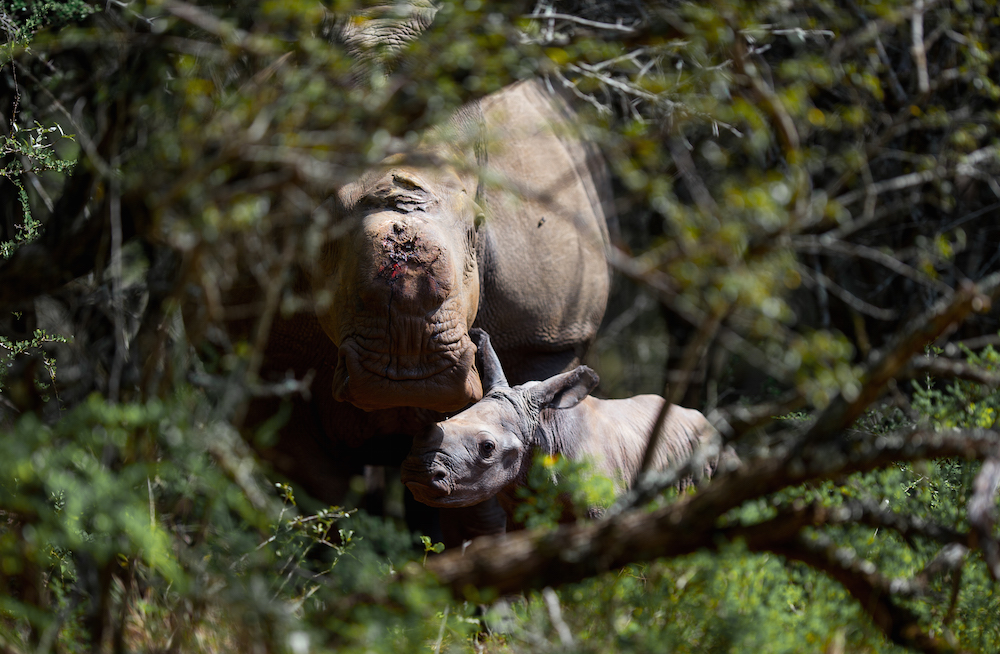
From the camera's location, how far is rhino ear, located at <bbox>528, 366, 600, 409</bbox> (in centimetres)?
389

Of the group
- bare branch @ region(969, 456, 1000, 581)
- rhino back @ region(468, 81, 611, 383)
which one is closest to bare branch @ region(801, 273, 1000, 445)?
bare branch @ region(969, 456, 1000, 581)

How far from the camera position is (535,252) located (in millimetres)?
4469

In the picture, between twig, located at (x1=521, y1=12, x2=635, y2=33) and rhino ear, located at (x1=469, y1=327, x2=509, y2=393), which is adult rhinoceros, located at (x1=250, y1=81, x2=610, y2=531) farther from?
twig, located at (x1=521, y1=12, x2=635, y2=33)

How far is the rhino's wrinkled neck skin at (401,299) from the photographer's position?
328cm

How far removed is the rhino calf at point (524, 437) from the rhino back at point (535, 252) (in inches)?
17.3

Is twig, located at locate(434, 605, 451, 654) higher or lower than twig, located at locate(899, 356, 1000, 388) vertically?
lower

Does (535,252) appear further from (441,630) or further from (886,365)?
(886,365)

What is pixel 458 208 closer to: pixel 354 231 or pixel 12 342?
pixel 354 231

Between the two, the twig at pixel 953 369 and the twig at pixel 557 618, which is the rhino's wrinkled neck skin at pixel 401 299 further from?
the twig at pixel 953 369

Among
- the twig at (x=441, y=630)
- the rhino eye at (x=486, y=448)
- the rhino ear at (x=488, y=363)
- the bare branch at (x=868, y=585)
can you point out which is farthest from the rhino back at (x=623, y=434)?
the bare branch at (x=868, y=585)

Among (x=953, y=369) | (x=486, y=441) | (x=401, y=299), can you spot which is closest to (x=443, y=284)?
(x=401, y=299)

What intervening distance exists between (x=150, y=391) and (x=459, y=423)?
1.21 meters

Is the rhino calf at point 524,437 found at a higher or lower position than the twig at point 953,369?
lower

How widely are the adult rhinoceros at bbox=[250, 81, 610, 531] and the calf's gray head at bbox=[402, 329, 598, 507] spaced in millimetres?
129
